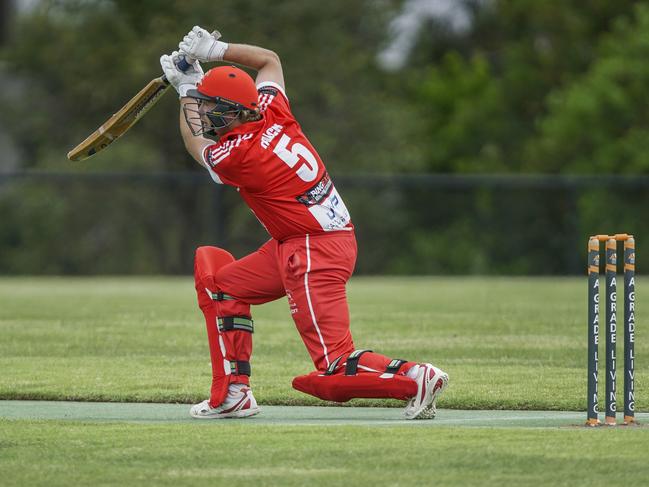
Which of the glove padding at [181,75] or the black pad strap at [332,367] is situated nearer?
the black pad strap at [332,367]

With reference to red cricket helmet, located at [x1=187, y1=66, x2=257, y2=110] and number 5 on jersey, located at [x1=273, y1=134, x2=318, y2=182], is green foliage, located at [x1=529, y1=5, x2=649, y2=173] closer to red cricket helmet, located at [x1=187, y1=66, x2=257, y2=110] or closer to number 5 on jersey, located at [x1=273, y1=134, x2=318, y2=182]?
number 5 on jersey, located at [x1=273, y1=134, x2=318, y2=182]

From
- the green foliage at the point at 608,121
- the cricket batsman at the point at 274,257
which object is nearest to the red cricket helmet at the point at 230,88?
the cricket batsman at the point at 274,257

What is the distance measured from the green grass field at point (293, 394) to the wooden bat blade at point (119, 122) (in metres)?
1.59

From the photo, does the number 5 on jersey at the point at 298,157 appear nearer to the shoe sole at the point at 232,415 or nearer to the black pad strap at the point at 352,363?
the black pad strap at the point at 352,363

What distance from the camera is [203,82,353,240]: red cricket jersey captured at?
313 inches

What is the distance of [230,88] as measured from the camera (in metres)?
7.89

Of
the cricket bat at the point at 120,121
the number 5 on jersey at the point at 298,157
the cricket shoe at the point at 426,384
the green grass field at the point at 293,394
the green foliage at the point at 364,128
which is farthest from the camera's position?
the green foliage at the point at 364,128

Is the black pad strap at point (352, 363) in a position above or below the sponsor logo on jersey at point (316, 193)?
below

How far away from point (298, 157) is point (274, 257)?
24.4 inches

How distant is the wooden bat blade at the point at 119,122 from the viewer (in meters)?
9.09

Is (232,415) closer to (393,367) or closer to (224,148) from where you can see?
(393,367)

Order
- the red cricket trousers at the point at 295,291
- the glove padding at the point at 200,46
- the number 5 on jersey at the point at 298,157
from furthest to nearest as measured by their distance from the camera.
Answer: the glove padding at the point at 200,46 < the number 5 on jersey at the point at 298,157 < the red cricket trousers at the point at 295,291

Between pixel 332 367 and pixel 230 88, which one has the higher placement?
pixel 230 88

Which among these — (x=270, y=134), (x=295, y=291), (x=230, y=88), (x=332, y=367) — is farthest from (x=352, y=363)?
(x=230, y=88)
